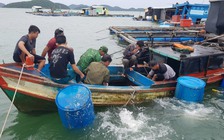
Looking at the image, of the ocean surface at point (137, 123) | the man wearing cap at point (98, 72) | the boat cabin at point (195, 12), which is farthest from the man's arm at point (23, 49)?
the boat cabin at point (195, 12)

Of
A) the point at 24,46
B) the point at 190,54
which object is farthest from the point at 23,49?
the point at 190,54

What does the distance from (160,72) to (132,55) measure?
1.38 m

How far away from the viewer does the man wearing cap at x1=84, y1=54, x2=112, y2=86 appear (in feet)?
19.5

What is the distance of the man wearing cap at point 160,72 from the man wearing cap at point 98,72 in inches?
59.0

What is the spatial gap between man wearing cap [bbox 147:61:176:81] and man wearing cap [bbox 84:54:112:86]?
59.0 inches

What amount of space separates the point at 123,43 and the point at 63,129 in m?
14.5

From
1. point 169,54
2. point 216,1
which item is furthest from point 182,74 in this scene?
point 216,1

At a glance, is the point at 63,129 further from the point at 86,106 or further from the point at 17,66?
the point at 17,66

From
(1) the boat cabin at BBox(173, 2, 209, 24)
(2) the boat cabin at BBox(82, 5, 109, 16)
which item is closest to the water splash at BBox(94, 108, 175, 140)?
(1) the boat cabin at BBox(173, 2, 209, 24)

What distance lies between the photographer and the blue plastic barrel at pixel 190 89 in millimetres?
6152

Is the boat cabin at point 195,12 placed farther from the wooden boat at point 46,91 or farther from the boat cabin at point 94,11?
the boat cabin at point 94,11

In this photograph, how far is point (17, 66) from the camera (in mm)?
5602

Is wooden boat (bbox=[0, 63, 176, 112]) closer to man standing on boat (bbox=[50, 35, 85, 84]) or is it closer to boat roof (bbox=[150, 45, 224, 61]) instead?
man standing on boat (bbox=[50, 35, 85, 84])

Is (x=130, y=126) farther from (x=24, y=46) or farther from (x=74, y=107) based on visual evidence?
(x=24, y=46)
